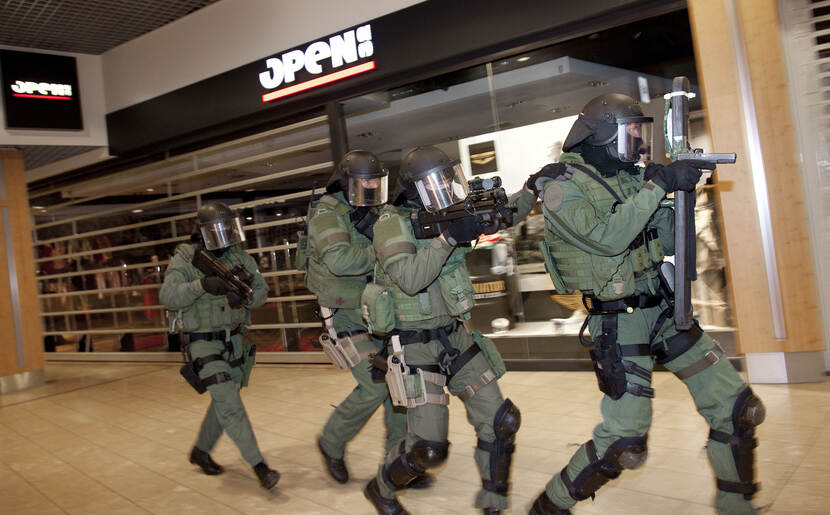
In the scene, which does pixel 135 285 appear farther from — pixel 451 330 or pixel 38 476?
pixel 451 330

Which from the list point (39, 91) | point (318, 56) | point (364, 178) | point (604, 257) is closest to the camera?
point (604, 257)

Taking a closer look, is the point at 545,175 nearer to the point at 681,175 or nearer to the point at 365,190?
the point at 681,175

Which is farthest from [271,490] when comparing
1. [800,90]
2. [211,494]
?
[800,90]

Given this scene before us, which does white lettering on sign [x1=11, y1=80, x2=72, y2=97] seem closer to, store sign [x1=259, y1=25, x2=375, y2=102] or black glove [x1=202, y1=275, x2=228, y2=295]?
store sign [x1=259, y1=25, x2=375, y2=102]

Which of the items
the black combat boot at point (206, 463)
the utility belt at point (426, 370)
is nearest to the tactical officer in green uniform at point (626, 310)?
the utility belt at point (426, 370)

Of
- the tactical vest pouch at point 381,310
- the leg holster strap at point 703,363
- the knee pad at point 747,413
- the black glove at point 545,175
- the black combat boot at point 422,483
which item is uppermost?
the black glove at point 545,175

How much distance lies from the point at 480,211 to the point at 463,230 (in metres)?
0.11

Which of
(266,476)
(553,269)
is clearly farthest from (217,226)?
(553,269)

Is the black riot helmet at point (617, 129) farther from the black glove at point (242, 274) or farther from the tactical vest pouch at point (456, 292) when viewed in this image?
the black glove at point (242, 274)

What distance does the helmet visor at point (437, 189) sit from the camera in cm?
282

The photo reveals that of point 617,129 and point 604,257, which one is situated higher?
point 617,129

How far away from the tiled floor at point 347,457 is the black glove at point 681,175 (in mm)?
1437

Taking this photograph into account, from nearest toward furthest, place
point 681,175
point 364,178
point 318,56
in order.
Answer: point 681,175, point 364,178, point 318,56

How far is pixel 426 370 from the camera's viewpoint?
2.88m
